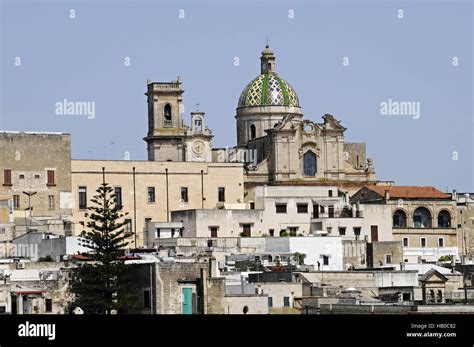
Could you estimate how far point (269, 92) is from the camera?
81.2 m

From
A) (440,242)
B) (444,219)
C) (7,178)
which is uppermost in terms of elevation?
(7,178)

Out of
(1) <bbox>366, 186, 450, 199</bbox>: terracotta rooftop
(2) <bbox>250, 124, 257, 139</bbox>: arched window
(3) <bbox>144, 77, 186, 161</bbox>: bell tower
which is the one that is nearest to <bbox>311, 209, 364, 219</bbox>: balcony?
(1) <bbox>366, 186, 450, 199</bbox>: terracotta rooftop

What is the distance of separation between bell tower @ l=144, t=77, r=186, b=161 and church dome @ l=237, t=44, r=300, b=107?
743 centimetres

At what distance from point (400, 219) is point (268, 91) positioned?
1432 centimetres

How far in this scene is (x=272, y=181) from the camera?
7350 centimetres

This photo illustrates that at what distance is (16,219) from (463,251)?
806 inches

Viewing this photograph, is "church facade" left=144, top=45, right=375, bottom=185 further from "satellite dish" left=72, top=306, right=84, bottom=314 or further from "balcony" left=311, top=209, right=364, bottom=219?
"satellite dish" left=72, top=306, right=84, bottom=314

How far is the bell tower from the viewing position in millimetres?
74188

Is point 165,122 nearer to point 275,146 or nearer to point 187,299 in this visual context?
point 275,146

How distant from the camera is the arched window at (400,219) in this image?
227 ft

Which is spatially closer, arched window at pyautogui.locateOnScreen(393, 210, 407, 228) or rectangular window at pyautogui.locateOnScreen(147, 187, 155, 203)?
rectangular window at pyautogui.locateOnScreen(147, 187, 155, 203)

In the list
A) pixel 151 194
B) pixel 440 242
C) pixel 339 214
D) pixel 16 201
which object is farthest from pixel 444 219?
pixel 16 201
